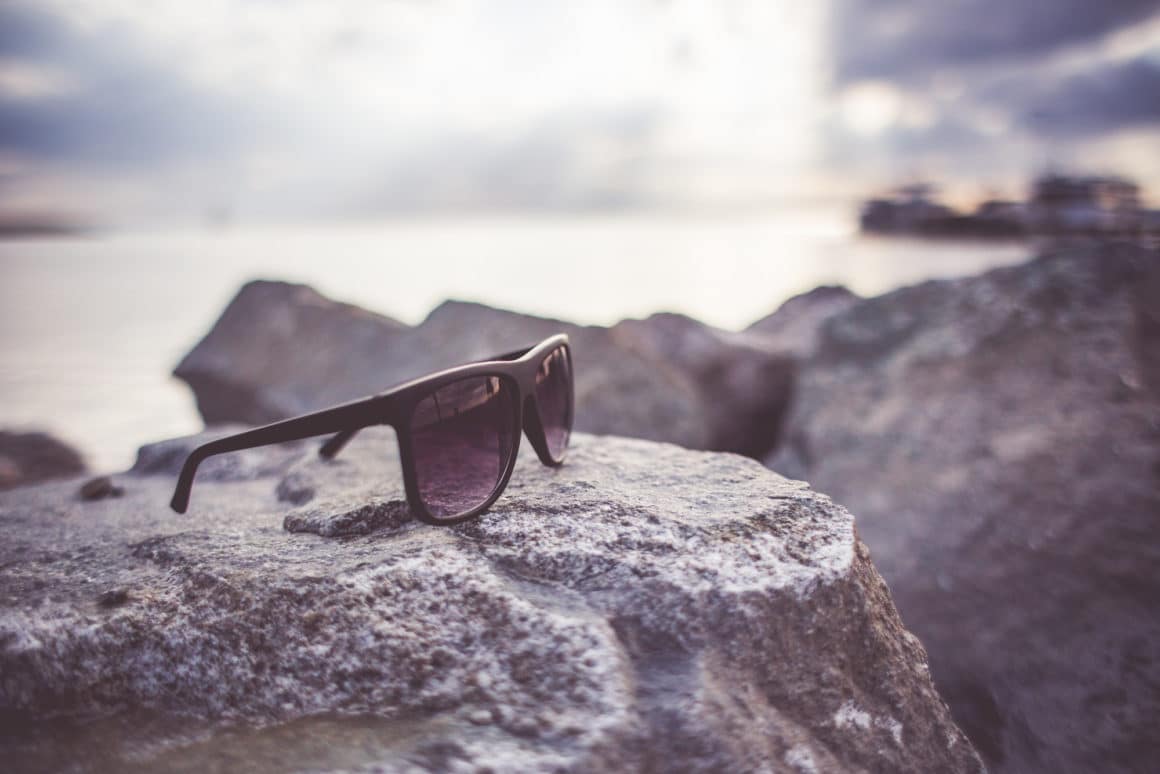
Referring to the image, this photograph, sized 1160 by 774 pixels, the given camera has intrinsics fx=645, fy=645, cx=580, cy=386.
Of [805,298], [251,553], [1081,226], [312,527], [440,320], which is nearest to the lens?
[251,553]

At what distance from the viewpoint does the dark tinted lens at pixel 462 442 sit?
1.64 meters

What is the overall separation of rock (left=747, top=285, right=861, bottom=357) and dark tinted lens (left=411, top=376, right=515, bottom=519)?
3164mm

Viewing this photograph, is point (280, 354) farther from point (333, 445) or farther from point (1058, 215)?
point (1058, 215)

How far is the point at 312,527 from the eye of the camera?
1.72 metres

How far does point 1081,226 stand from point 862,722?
10.2 meters

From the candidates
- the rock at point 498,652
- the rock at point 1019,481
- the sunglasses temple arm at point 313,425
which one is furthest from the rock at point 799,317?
the sunglasses temple arm at point 313,425

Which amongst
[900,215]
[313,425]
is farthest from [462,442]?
[900,215]

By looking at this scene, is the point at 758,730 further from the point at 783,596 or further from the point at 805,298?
the point at 805,298

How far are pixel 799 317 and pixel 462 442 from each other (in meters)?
4.30

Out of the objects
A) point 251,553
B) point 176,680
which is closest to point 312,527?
point 251,553

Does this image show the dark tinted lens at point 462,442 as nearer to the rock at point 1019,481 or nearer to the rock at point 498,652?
the rock at point 498,652

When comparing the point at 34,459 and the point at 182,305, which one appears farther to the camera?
the point at 182,305

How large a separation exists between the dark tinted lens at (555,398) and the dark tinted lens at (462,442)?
0.64 feet

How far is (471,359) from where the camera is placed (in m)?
3.82
